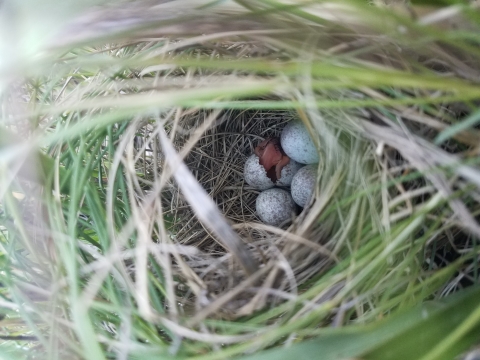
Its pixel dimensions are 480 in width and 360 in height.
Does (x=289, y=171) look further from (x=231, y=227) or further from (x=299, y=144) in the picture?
(x=231, y=227)

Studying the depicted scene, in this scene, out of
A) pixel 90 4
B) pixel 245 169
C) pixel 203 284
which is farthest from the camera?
pixel 245 169

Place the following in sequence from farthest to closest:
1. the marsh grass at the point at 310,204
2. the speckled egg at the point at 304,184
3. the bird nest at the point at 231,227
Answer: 1. the speckled egg at the point at 304,184
2. the bird nest at the point at 231,227
3. the marsh grass at the point at 310,204

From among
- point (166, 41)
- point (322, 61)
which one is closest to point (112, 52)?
point (166, 41)

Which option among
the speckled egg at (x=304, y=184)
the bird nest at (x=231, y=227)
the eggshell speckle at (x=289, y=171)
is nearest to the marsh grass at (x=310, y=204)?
the bird nest at (x=231, y=227)

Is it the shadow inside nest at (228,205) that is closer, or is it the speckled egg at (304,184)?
the shadow inside nest at (228,205)

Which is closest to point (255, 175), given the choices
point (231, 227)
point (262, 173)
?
point (262, 173)

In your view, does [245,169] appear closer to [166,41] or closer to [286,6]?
[166,41]

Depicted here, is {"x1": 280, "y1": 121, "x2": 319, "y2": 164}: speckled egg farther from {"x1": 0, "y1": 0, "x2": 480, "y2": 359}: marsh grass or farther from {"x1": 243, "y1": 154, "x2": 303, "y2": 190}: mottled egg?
{"x1": 0, "y1": 0, "x2": 480, "y2": 359}: marsh grass

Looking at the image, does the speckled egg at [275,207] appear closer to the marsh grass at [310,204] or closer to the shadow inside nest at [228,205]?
the shadow inside nest at [228,205]
